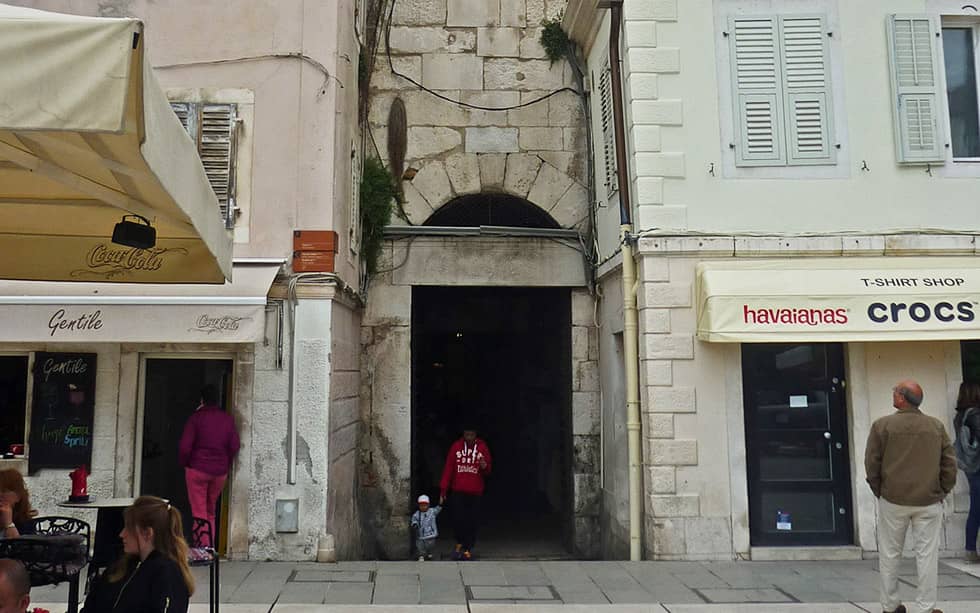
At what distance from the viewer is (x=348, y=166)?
8.83 metres

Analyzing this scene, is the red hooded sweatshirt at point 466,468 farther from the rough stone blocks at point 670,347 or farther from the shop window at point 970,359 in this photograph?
the shop window at point 970,359

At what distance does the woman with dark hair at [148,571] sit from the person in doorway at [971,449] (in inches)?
278

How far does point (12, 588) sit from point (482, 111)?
28.9 ft

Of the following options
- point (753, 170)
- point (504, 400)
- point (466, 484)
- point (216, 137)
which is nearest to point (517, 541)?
point (466, 484)

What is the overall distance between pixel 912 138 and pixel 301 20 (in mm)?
6510

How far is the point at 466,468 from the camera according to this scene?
29.8 feet

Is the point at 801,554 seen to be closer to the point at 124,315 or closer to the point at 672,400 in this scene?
the point at 672,400

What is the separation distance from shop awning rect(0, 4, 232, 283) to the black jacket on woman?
1555 millimetres

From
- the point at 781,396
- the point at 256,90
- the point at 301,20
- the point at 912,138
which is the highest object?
the point at 301,20

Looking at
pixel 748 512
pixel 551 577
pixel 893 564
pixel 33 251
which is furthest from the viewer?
pixel 748 512

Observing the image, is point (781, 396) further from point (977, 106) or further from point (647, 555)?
point (977, 106)

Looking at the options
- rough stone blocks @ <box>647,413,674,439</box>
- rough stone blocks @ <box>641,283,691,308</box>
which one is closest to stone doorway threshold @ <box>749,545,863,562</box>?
rough stone blocks @ <box>647,413,674,439</box>

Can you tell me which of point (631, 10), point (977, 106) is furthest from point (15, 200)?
point (977, 106)

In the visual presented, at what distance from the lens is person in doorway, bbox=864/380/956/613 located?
207 inches
